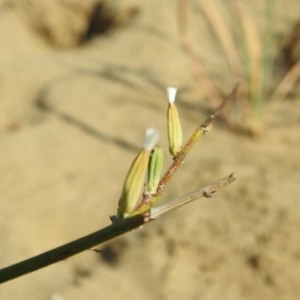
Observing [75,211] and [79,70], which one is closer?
[75,211]

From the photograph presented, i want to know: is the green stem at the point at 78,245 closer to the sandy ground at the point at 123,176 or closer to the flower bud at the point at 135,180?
the flower bud at the point at 135,180

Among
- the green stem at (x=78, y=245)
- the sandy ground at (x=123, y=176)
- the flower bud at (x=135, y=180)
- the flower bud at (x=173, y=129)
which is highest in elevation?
the sandy ground at (x=123, y=176)

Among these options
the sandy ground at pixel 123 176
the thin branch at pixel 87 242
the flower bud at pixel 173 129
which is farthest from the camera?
the sandy ground at pixel 123 176

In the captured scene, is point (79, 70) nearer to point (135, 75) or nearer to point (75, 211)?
point (135, 75)

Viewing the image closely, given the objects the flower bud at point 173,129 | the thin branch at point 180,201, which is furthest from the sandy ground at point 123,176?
the thin branch at point 180,201

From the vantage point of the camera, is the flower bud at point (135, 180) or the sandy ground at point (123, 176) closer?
the flower bud at point (135, 180)

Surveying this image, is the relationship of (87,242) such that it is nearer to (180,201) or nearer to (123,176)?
(180,201)

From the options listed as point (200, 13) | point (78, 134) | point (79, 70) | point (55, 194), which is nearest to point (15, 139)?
point (78, 134)

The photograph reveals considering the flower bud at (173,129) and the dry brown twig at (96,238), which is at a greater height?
the flower bud at (173,129)
